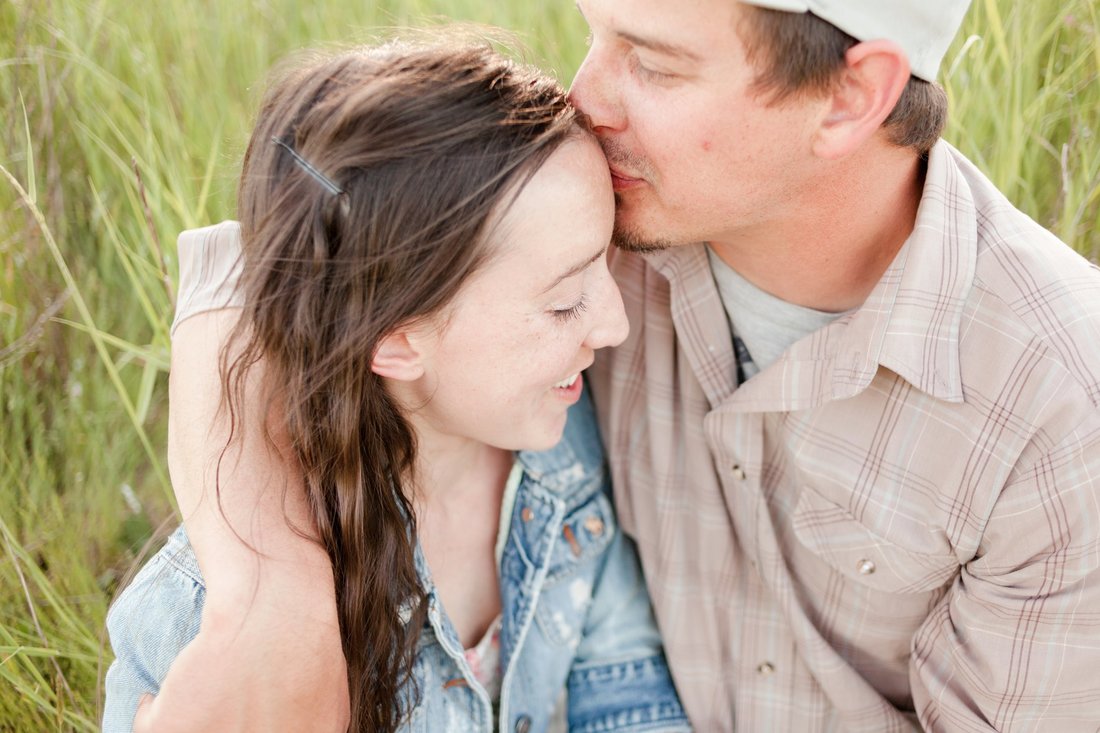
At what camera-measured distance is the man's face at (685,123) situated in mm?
1591

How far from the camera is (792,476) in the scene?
76.2 inches

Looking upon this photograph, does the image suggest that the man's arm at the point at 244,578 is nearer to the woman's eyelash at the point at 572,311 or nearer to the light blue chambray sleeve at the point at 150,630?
the light blue chambray sleeve at the point at 150,630

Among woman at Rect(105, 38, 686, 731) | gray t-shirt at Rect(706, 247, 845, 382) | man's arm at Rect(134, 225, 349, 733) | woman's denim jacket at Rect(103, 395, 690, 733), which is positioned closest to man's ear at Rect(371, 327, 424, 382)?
woman at Rect(105, 38, 686, 731)

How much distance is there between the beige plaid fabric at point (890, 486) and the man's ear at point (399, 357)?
555mm

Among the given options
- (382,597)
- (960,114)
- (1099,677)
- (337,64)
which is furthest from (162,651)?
(960,114)

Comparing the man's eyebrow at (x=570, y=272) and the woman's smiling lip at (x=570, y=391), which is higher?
the man's eyebrow at (x=570, y=272)

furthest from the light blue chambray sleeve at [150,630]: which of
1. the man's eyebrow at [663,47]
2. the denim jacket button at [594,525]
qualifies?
the man's eyebrow at [663,47]

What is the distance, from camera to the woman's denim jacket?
1.68 metres

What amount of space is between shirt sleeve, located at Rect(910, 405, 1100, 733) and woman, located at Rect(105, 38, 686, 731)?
63cm

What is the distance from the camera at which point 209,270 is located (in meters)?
1.78

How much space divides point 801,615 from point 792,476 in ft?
0.85

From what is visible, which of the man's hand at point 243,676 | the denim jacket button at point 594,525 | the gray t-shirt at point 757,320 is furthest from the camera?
the denim jacket button at point 594,525

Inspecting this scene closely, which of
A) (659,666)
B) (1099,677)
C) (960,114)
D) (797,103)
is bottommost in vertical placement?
(659,666)

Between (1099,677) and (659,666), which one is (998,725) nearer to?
(1099,677)
